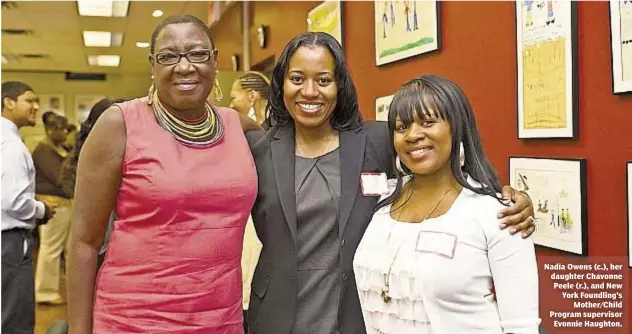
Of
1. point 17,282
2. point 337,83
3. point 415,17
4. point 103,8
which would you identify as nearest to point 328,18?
point 415,17

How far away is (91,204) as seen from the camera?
153 cm

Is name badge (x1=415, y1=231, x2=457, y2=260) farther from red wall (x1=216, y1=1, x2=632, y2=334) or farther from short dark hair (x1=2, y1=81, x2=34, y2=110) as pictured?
short dark hair (x1=2, y1=81, x2=34, y2=110)

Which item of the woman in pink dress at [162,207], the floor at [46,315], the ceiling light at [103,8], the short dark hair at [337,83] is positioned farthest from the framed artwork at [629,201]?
the ceiling light at [103,8]

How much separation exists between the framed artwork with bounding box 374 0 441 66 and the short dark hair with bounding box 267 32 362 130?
1.38m

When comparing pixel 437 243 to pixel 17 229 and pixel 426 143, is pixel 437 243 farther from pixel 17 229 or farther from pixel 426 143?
pixel 17 229

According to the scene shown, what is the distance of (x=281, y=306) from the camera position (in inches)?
64.3

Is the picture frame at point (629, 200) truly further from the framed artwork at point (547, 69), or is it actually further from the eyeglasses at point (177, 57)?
the eyeglasses at point (177, 57)

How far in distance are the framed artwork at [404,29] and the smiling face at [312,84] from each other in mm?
1452

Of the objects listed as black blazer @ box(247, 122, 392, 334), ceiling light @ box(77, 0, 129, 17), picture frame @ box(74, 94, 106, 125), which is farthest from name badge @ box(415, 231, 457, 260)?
picture frame @ box(74, 94, 106, 125)

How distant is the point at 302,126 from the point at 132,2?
225 inches

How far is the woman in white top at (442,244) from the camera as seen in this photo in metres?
1.30

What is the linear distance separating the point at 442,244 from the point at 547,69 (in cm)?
115

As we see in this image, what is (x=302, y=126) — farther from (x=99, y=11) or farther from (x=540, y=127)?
(x=99, y=11)

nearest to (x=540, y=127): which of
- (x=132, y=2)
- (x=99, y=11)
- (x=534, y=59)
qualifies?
(x=534, y=59)
